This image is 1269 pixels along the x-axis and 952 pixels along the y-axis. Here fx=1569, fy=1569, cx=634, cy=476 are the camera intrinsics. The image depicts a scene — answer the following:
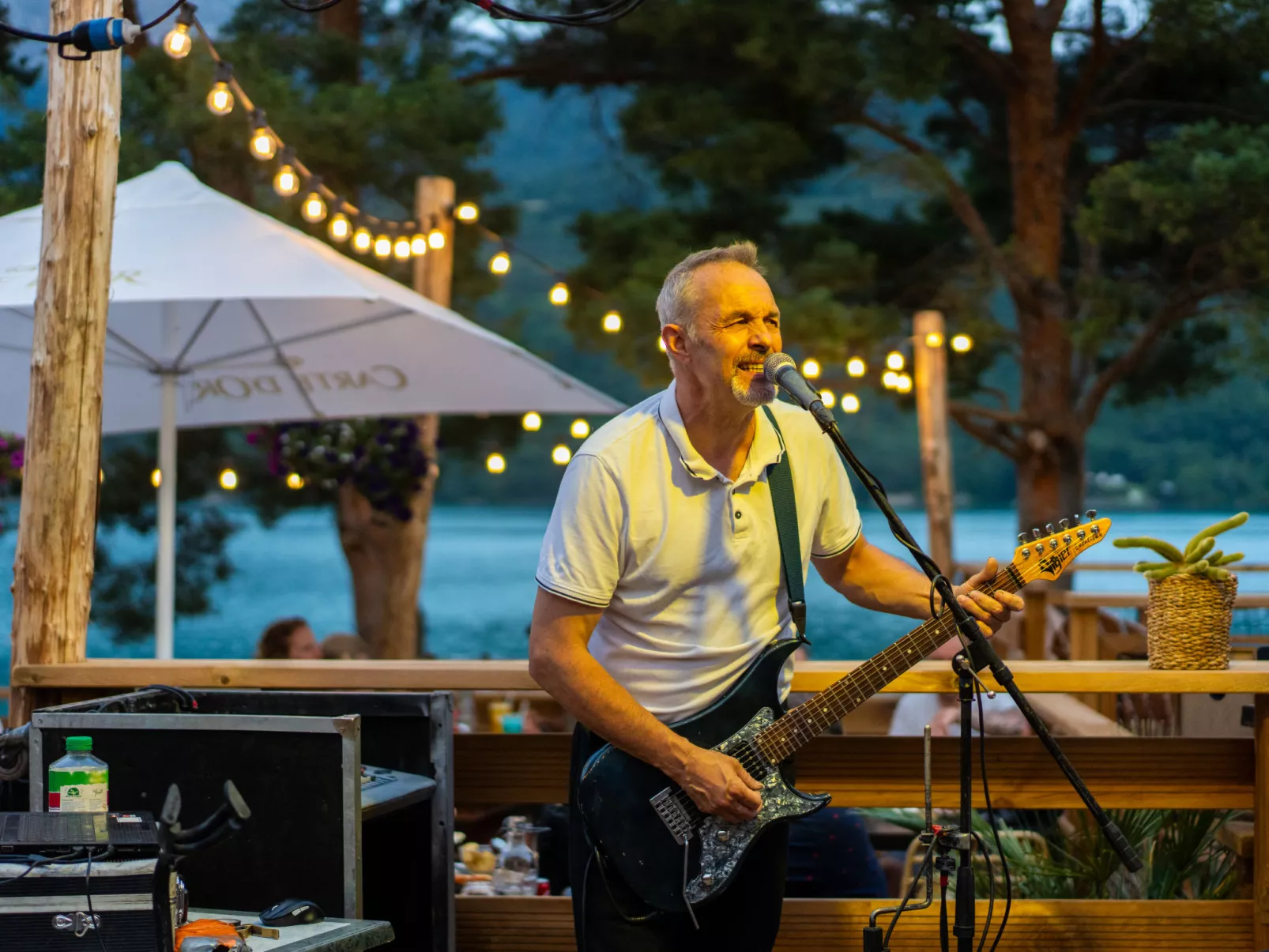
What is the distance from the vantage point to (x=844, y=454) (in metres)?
2.62

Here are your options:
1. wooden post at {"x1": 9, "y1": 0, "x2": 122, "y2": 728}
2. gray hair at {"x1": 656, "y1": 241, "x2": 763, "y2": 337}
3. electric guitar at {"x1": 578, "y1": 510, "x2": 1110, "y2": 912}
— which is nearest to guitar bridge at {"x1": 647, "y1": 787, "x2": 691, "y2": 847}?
electric guitar at {"x1": 578, "y1": 510, "x2": 1110, "y2": 912}

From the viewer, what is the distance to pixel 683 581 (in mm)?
2842

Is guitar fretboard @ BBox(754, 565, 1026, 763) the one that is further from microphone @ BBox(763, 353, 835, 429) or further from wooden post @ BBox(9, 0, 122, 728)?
wooden post @ BBox(9, 0, 122, 728)

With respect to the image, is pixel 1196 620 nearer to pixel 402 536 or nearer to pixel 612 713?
pixel 612 713

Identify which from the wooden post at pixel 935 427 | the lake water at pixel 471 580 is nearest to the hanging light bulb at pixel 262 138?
the wooden post at pixel 935 427

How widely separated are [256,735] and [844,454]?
116cm

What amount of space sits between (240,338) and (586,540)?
394 cm

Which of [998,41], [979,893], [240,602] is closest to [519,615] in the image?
[240,602]

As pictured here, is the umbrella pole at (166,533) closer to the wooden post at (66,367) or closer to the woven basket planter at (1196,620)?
the wooden post at (66,367)

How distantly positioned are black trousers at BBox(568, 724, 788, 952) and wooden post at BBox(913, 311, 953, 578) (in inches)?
250

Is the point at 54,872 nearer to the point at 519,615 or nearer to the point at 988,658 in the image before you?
the point at 988,658

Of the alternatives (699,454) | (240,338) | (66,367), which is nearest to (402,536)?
(240,338)

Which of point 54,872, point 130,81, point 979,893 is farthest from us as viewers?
point 130,81

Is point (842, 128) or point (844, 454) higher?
point (842, 128)
